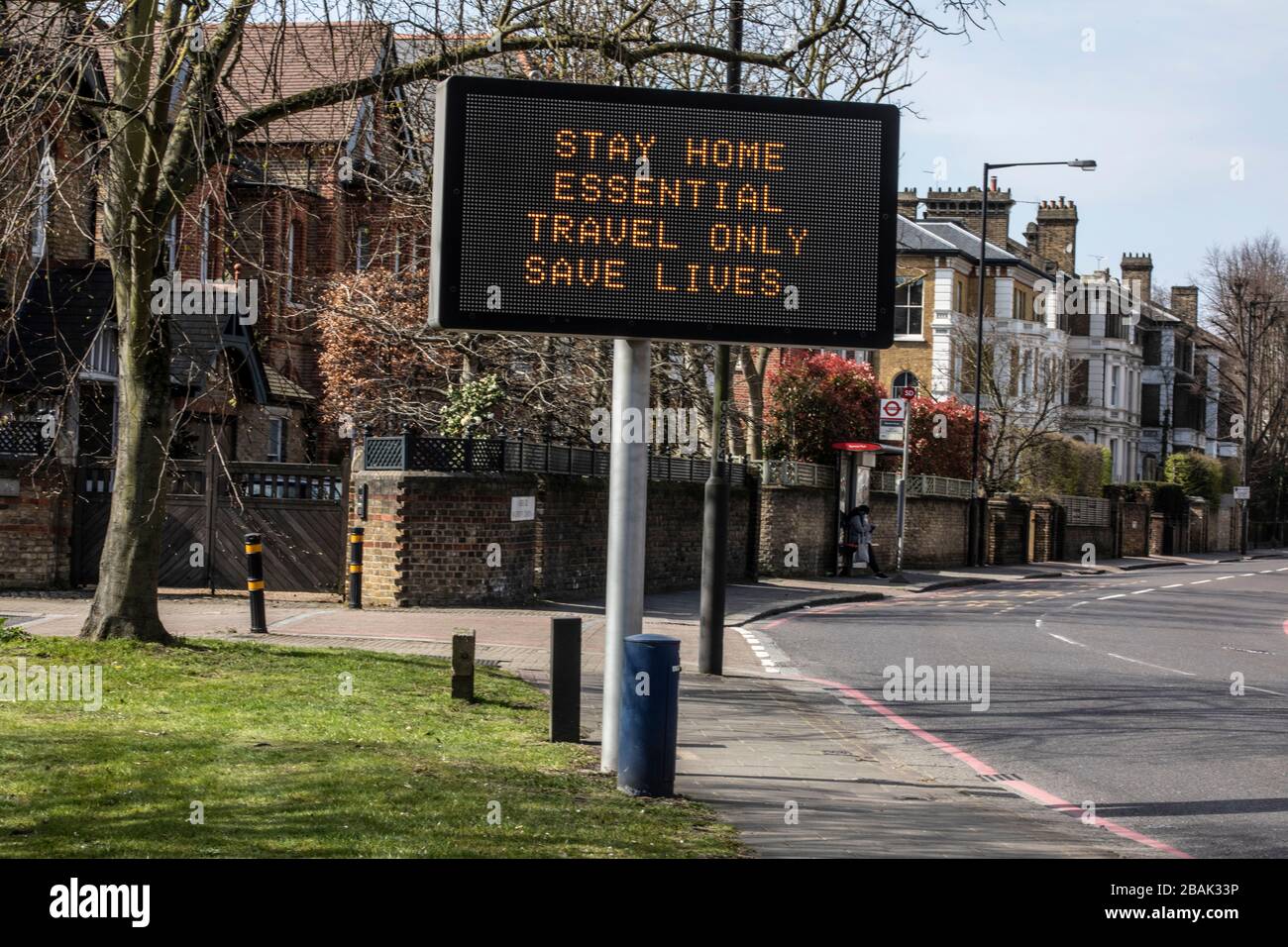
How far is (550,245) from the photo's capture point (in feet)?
29.0

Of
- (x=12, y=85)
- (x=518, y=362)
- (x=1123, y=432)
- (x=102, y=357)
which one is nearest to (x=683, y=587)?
(x=518, y=362)

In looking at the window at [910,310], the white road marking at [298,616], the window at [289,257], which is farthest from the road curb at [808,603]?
the window at [910,310]

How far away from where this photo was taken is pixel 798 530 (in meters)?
34.6

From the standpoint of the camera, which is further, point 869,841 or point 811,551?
point 811,551

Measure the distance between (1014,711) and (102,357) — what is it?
1804 cm

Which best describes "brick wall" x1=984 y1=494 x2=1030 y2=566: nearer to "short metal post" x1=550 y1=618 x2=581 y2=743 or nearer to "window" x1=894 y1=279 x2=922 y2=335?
"window" x1=894 y1=279 x2=922 y2=335

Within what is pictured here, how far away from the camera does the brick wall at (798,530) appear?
3362cm

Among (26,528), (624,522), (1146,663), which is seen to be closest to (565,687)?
(624,522)

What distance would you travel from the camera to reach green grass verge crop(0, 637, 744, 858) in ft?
23.2

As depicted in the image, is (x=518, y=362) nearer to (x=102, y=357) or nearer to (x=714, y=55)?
(x=102, y=357)

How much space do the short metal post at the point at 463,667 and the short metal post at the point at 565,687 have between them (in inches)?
60.3

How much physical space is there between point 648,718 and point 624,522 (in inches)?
53.0

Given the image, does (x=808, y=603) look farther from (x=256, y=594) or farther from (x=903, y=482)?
(x=256, y=594)

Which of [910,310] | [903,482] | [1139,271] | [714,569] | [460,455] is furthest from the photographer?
[1139,271]
